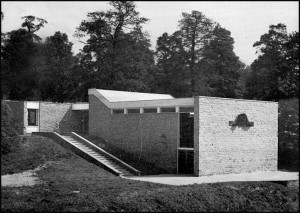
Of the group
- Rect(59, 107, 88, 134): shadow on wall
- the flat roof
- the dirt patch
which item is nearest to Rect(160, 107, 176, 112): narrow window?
the flat roof

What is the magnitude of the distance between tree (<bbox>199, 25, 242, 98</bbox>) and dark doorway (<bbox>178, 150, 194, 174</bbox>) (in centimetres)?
1938

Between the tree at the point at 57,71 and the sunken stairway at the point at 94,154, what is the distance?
15970 millimetres

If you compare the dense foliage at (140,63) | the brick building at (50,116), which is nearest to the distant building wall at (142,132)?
the brick building at (50,116)

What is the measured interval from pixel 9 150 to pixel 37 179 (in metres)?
2.56

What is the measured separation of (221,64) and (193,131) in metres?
22.7

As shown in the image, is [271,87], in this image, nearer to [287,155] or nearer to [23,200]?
[287,155]

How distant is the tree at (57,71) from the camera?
45.5 metres

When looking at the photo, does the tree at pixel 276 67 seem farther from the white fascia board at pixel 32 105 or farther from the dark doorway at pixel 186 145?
the white fascia board at pixel 32 105

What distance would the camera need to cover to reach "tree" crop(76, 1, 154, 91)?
39844 mm

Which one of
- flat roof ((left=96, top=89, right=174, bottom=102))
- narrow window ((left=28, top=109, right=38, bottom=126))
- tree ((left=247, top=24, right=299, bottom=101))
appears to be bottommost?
narrow window ((left=28, top=109, right=38, bottom=126))

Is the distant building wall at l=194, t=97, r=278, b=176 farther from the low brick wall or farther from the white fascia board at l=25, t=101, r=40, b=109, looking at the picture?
the white fascia board at l=25, t=101, r=40, b=109

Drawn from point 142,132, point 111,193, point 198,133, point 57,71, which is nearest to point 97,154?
point 142,132

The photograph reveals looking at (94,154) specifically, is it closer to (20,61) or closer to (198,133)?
(198,133)

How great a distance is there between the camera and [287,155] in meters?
30.1
